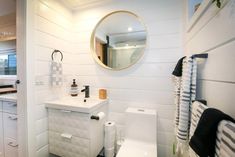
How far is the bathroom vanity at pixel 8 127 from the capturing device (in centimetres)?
159

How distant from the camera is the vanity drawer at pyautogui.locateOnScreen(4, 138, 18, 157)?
1.61 meters

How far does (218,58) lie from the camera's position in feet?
2.29

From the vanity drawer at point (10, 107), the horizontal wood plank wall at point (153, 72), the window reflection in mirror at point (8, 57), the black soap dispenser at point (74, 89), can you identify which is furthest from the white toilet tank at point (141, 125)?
the window reflection in mirror at point (8, 57)

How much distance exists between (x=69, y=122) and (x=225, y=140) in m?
1.44

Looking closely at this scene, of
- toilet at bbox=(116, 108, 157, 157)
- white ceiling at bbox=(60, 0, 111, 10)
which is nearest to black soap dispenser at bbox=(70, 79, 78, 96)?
toilet at bbox=(116, 108, 157, 157)

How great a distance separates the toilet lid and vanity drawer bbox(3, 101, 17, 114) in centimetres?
137

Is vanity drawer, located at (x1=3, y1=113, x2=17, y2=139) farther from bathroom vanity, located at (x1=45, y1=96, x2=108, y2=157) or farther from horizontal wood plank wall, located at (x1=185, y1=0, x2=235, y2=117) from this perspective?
horizontal wood plank wall, located at (x1=185, y1=0, x2=235, y2=117)

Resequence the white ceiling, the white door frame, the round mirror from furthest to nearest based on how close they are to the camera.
A: the white ceiling < the round mirror < the white door frame

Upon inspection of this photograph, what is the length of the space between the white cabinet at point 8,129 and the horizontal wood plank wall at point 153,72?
1135mm

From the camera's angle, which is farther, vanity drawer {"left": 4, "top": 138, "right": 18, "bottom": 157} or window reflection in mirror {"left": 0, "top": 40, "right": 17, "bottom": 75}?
window reflection in mirror {"left": 0, "top": 40, "right": 17, "bottom": 75}

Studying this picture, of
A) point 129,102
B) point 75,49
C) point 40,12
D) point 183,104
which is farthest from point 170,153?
point 40,12

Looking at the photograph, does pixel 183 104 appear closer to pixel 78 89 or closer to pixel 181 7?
pixel 181 7

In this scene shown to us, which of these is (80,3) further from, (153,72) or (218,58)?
(218,58)

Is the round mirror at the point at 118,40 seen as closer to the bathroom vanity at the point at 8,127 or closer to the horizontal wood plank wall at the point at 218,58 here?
the horizontal wood plank wall at the point at 218,58
